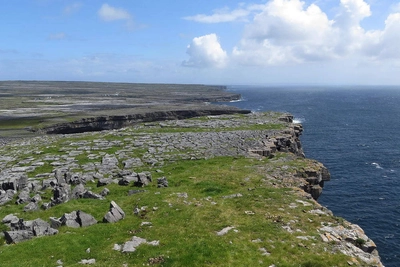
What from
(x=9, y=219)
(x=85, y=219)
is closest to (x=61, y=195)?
(x=9, y=219)

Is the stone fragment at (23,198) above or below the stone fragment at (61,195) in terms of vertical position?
below

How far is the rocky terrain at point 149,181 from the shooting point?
17438 mm

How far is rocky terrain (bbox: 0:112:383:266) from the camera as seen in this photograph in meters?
17.4

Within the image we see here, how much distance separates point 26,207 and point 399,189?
53243 mm

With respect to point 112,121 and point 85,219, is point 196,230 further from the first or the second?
point 112,121

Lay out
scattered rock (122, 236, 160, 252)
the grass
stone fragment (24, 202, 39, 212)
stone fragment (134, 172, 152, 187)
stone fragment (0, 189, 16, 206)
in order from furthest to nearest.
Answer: stone fragment (134, 172, 152, 187), stone fragment (0, 189, 16, 206), stone fragment (24, 202, 39, 212), scattered rock (122, 236, 160, 252), the grass

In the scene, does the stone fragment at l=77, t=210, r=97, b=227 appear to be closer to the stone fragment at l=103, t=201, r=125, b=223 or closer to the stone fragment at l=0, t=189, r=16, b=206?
the stone fragment at l=103, t=201, r=125, b=223

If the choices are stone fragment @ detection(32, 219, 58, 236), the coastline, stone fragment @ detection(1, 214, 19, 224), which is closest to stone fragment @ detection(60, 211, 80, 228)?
stone fragment @ detection(32, 219, 58, 236)

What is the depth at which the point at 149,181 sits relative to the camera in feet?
91.8

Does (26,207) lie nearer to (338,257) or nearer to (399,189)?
(338,257)

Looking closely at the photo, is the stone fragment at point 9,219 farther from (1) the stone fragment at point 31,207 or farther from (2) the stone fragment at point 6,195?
(2) the stone fragment at point 6,195

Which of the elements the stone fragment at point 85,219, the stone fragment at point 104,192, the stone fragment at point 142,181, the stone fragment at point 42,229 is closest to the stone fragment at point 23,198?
the stone fragment at point 104,192

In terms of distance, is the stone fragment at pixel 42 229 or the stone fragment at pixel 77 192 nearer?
the stone fragment at pixel 42 229

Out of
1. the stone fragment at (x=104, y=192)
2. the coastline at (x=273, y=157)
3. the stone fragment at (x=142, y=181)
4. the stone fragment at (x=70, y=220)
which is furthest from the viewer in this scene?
the stone fragment at (x=142, y=181)
